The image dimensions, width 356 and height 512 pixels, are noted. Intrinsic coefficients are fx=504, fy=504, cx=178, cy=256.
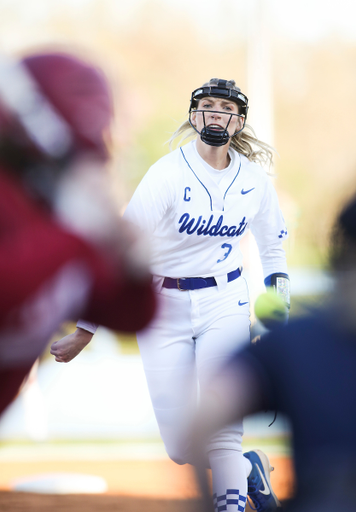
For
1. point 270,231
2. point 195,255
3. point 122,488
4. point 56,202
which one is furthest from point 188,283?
point 122,488

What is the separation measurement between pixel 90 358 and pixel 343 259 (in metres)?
3.88

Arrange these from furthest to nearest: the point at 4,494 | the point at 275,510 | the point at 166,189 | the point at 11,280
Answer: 1. the point at 4,494
2. the point at 275,510
3. the point at 166,189
4. the point at 11,280

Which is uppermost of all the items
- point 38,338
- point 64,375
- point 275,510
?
point 38,338

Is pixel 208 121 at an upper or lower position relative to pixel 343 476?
upper

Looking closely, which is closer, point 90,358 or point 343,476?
point 343,476

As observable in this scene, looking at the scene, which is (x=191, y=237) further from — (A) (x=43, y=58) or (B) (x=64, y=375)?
(B) (x=64, y=375)

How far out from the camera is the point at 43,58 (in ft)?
2.59

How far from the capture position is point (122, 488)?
2.96 metres

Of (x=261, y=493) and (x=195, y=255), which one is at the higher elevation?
(x=195, y=255)

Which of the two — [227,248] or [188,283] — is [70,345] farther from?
[227,248]

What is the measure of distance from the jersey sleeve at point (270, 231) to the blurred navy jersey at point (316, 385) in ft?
4.55

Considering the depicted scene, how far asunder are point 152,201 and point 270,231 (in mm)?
655

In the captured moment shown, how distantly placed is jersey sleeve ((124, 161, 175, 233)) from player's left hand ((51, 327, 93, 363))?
1.67 feet

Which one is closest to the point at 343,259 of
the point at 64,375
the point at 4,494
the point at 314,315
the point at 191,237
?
the point at 314,315
